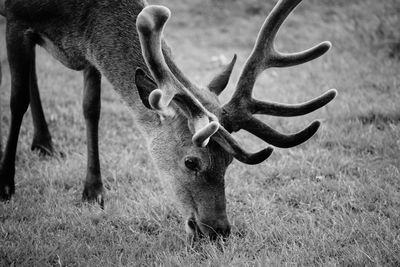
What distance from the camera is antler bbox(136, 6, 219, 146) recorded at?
114 inches

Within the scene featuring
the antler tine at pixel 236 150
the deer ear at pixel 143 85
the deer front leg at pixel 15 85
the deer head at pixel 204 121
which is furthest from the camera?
the deer front leg at pixel 15 85

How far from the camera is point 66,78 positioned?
780 cm

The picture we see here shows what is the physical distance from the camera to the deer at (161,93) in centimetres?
304

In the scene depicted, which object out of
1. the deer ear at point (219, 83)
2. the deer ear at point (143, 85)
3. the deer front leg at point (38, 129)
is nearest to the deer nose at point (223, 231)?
the deer ear at point (143, 85)

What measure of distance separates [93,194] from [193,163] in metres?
1.37

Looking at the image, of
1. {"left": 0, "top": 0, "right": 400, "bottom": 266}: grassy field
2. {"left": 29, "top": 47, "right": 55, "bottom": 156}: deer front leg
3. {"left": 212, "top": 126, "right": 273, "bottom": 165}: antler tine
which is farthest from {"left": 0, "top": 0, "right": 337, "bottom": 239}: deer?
{"left": 29, "top": 47, "right": 55, "bottom": 156}: deer front leg

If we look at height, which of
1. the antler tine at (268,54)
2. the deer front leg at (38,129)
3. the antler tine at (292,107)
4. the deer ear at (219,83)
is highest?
the antler tine at (268,54)

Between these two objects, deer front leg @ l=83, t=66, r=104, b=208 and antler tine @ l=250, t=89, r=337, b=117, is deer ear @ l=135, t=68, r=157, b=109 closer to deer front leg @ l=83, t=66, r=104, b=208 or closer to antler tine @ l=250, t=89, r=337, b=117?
antler tine @ l=250, t=89, r=337, b=117

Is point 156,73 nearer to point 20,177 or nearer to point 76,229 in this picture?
point 76,229

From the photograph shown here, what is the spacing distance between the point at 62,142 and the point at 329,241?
3.54 metres

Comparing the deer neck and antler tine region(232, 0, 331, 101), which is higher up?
antler tine region(232, 0, 331, 101)

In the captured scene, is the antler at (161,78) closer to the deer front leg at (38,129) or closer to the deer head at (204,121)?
the deer head at (204,121)

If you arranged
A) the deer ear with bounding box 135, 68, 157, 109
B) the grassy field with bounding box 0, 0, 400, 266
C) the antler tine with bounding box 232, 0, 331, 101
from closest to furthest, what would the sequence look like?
the grassy field with bounding box 0, 0, 400, 266, the deer ear with bounding box 135, 68, 157, 109, the antler tine with bounding box 232, 0, 331, 101

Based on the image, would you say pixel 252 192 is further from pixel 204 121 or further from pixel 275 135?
pixel 204 121
